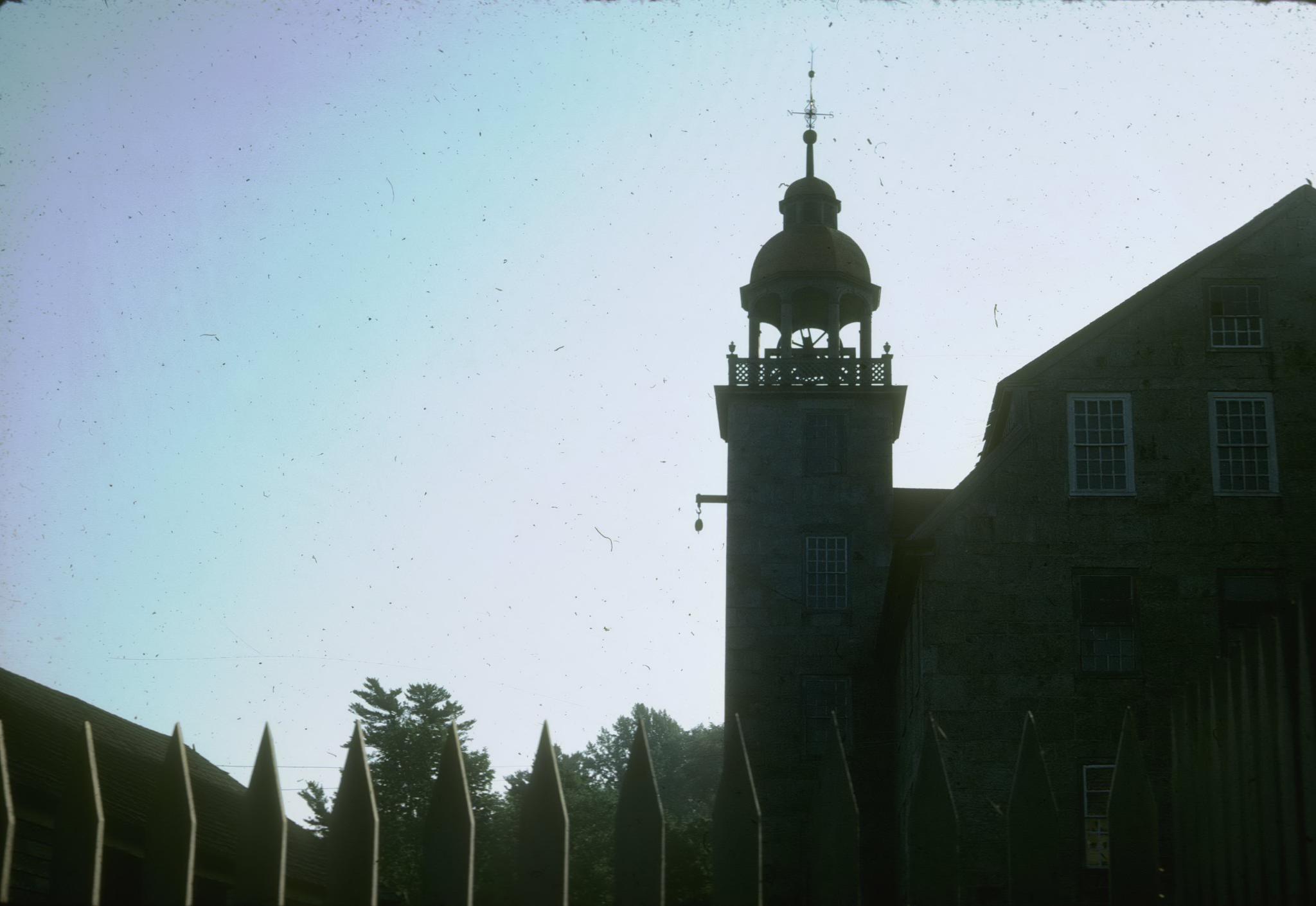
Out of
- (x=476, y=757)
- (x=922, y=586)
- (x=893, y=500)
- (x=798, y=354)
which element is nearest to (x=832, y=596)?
(x=893, y=500)

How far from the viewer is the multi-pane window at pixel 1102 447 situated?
32406 mm

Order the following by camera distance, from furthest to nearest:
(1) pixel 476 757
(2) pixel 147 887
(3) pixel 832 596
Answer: (1) pixel 476 757, (3) pixel 832 596, (2) pixel 147 887

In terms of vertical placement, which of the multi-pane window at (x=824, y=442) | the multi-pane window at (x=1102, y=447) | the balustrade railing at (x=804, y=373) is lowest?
the multi-pane window at (x=1102, y=447)

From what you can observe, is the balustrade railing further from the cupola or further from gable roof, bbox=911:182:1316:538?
gable roof, bbox=911:182:1316:538

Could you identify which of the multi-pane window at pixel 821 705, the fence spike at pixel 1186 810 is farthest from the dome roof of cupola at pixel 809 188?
the fence spike at pixel 1186 810

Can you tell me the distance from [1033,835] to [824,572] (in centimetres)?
4296

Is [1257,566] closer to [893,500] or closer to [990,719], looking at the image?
[990,719]

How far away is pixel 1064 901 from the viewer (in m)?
4.73

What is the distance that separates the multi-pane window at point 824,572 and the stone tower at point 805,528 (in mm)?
43

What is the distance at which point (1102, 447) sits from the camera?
3250 centimetres

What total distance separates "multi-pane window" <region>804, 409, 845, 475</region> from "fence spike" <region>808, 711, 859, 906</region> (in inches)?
1726

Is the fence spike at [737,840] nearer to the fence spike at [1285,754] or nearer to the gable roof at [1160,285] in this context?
the fence spike at [1285,754]

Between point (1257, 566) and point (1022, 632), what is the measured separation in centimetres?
522

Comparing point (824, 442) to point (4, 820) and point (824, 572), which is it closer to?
point (824, 572)
